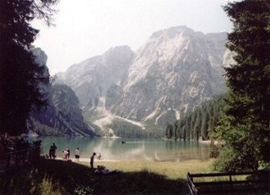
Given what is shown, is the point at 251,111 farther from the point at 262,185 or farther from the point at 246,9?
the point at 246,9

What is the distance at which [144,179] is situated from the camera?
24516 mm

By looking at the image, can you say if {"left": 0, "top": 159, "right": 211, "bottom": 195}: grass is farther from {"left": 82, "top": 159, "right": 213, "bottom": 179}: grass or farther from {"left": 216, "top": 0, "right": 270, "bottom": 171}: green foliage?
{"left": 216, "top": 0, "right": 270, "bottom": 171}: green foliage

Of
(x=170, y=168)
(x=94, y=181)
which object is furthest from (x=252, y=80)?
(x=170, y=168)

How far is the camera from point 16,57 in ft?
68.5

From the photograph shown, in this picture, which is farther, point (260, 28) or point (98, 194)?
point (98, 194)

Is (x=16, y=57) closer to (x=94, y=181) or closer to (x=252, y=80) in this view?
(x=94, y=181)

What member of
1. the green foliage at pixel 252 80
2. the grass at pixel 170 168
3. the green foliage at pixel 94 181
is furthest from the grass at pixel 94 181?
the green foliage at pixel 252 80

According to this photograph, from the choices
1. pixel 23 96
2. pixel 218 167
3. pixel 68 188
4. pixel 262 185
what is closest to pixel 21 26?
pixel 23 96

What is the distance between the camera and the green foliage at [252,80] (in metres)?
19.1

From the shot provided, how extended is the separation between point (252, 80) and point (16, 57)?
15092 millimetres

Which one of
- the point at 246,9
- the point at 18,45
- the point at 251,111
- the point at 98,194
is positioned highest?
the point at 246,9

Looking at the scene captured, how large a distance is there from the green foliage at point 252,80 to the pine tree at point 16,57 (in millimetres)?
12327

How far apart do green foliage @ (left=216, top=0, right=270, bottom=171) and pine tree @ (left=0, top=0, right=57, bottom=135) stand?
1233 cm

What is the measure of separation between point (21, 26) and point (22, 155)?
9.57m
